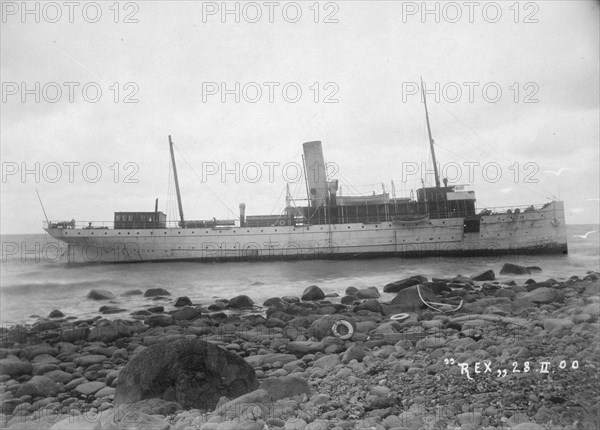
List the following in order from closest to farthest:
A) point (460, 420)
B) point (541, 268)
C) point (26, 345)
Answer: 1. point (460, 420)
2. point (26, 345)
3. point (541, 268)

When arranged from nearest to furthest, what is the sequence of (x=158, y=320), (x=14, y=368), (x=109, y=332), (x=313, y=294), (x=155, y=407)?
(x=155, y=407), (x=14, y=368), (x=109, y=332), (x=158, y=320), (x=313, y=294)

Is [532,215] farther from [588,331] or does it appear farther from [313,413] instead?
[313,413]

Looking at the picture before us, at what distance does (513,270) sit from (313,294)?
1912 millimetres

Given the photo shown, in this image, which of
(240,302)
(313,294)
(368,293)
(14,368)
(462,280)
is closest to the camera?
(14,368)

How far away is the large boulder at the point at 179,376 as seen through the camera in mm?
2199

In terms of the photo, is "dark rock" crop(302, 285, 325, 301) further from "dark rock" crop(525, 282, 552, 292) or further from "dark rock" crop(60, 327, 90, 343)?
"dark rock" crop(525, 282, 552, 292)

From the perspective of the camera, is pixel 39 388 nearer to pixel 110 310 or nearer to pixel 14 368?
pixel 14 368

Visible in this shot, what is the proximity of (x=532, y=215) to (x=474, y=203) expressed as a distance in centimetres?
50

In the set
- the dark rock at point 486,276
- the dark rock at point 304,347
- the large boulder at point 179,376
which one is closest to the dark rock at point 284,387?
the large boulder at point 179,376

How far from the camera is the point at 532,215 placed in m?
3.33

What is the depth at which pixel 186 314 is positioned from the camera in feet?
9.86

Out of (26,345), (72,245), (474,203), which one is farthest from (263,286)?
(474,203)

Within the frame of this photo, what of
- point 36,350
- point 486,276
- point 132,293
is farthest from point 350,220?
point 36,350

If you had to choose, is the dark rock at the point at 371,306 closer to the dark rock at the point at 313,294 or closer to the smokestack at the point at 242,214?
the dark rock at the point at 313,294
